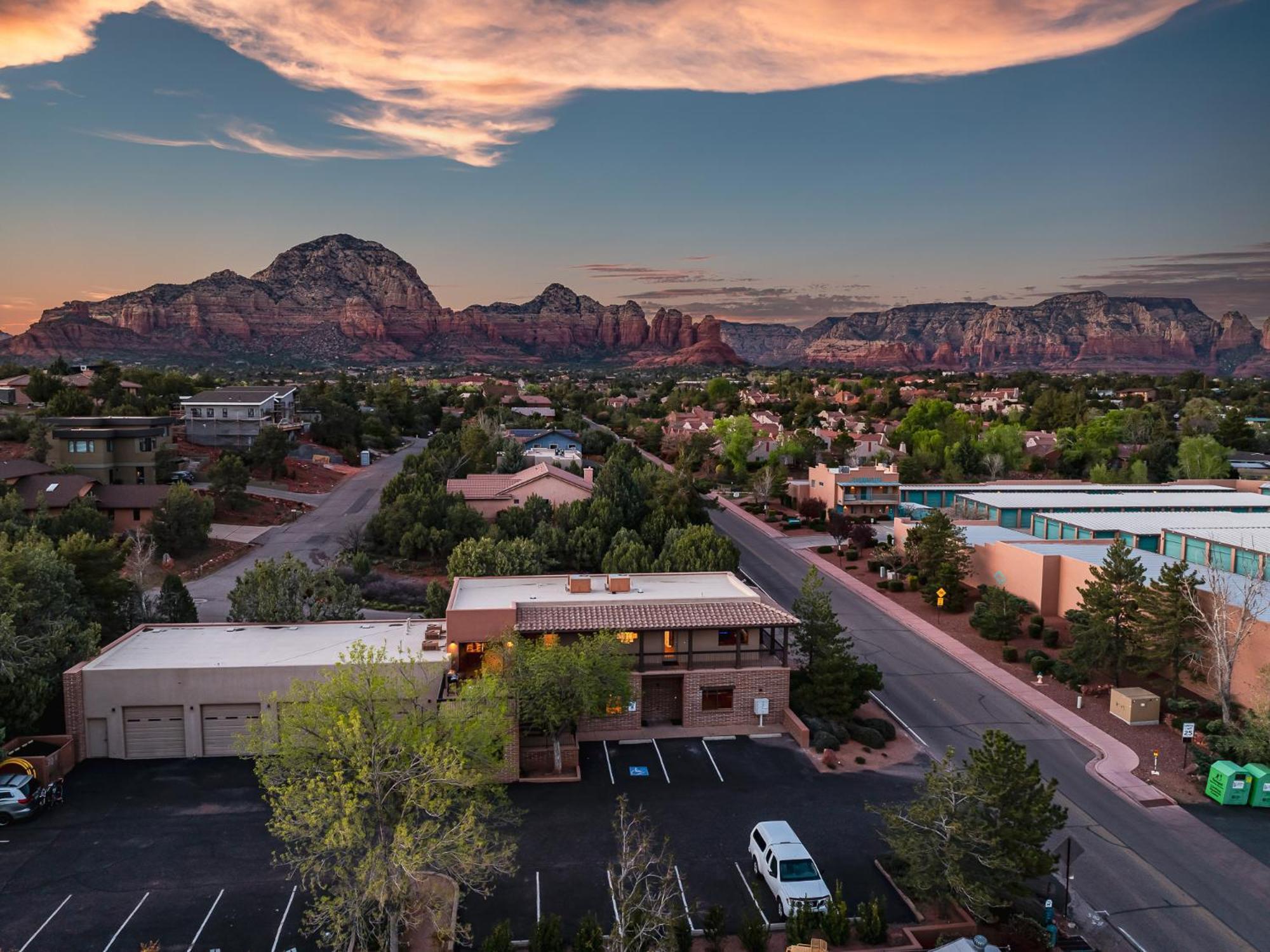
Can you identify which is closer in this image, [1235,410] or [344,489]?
[344,489]

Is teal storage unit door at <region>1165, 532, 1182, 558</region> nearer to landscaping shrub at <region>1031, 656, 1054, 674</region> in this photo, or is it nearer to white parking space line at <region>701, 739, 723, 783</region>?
landscaping shrub at <region>1031, 656, 1054, 674</region>

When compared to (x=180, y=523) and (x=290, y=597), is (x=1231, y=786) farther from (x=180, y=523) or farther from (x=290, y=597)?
(x=180, y=523)

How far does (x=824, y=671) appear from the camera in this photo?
87.9 feet

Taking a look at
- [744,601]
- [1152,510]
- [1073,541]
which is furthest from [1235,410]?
[744,601]

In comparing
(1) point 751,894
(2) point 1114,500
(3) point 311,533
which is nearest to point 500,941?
(1) point 751,894

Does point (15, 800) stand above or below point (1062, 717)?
above

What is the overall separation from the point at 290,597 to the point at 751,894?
2037 centimetres

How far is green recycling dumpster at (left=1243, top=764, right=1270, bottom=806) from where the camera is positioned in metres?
22.3

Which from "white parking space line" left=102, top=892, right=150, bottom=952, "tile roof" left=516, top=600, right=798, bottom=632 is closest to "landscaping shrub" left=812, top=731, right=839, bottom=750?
"tile roof" left=516, top=600, right=798, bottom=632

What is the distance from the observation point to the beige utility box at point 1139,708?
2731 centimetres

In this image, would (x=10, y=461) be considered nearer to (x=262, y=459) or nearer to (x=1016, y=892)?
(x=262, y=459)

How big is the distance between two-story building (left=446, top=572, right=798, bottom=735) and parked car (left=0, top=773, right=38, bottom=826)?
10.8 metres

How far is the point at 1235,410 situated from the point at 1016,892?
9472 centimetres

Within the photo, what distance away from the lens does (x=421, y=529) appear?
47.1m
